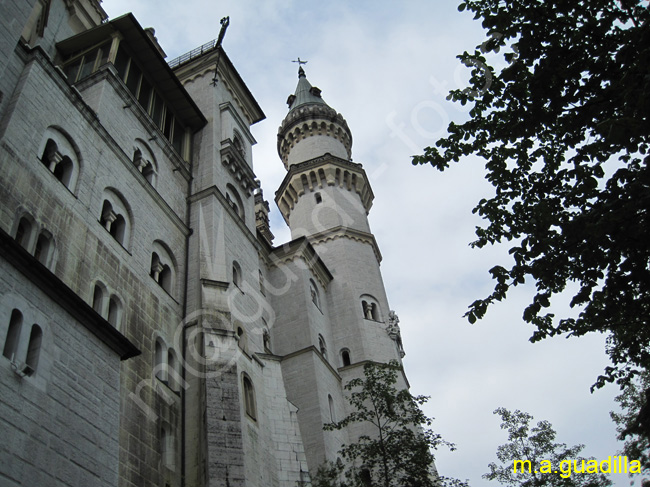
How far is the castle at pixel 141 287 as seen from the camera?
437 inches

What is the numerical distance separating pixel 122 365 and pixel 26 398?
15.7 feet

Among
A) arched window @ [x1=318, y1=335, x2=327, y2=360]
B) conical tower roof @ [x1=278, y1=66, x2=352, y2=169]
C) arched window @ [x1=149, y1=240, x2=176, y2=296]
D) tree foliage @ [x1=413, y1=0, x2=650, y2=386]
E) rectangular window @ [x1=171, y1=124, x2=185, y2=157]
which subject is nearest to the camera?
tree foliage @ [x1=413, y1=0, x2=650, y2=386]

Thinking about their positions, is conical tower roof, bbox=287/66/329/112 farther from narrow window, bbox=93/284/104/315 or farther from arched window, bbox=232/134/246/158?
narrow window, bbox=93/284/104/315

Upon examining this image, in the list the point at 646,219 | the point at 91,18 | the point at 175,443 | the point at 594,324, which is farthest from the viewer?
the point at 91,18

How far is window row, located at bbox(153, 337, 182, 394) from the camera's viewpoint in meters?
16.7

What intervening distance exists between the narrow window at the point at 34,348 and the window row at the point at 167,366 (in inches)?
220

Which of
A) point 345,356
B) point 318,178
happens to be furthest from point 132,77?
point 318,178

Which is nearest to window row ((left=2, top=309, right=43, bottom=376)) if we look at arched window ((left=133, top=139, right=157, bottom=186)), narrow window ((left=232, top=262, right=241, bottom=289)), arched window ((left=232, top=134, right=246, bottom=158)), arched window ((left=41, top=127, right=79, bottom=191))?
arched window ((left=41, top=127, right=79, bottom=191))

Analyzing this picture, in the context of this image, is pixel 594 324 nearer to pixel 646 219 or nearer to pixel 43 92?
pixel 646 219

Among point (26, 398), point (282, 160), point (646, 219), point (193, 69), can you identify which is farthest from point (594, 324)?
point (282, 160)

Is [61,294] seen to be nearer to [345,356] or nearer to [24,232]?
[24,232]

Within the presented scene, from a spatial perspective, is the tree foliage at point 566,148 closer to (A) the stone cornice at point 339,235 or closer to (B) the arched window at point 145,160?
(B) the arched window at point 145,160

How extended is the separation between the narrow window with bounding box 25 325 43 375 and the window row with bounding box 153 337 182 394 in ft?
18.4

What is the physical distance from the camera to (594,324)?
1102 centimetres
